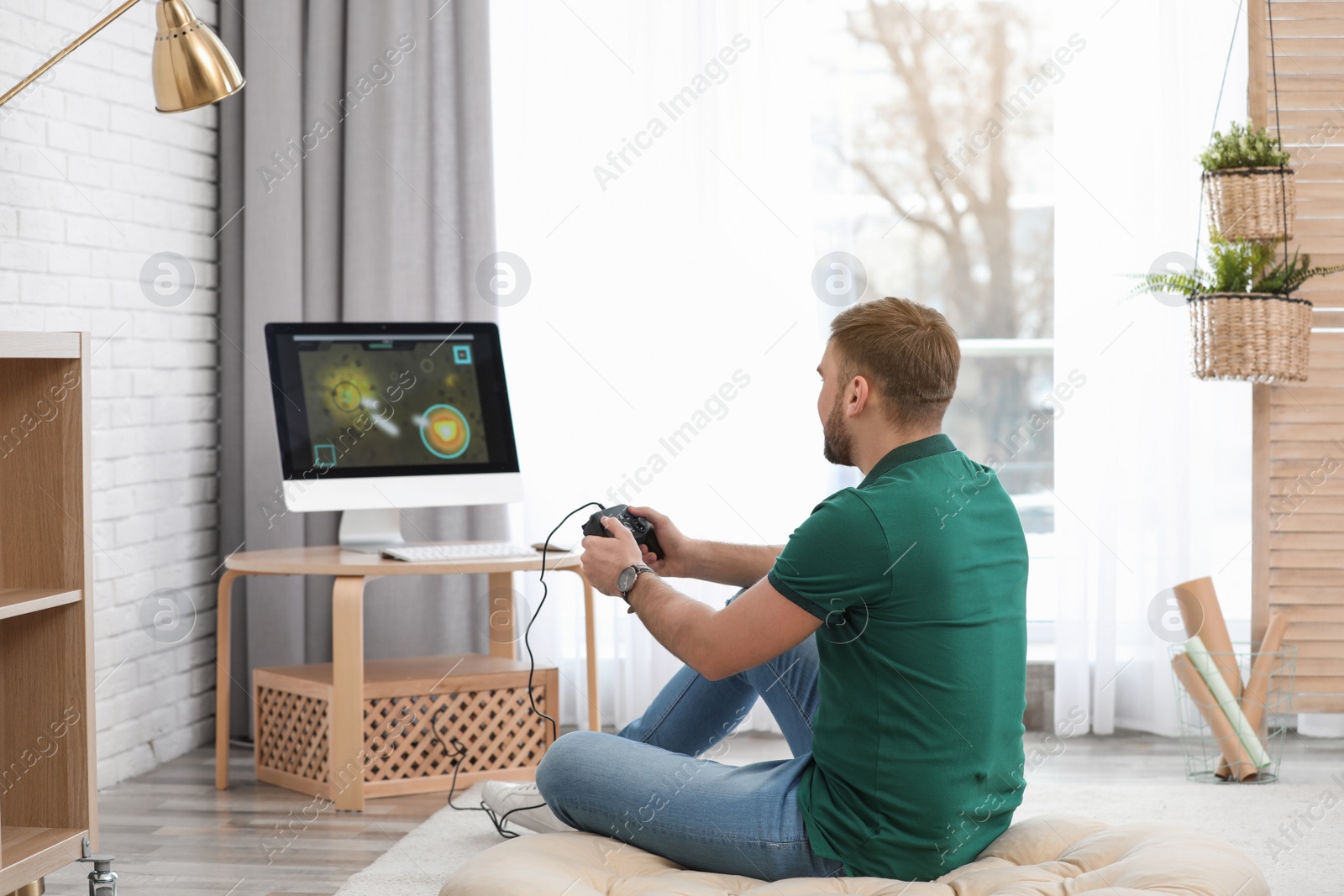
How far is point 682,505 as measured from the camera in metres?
3.39

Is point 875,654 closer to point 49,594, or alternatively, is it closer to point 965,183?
point 49,594

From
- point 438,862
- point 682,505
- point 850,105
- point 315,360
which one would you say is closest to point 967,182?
point 850,105

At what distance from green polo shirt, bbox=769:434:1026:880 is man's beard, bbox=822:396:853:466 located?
0.32ft

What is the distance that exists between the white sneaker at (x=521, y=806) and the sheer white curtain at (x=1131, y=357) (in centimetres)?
164

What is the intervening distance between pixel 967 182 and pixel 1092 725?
1.55 m

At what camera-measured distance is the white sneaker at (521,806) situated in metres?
2.26

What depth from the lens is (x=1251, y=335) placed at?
9.28 feet

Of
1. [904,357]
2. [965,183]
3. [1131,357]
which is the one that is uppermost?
[965,183]

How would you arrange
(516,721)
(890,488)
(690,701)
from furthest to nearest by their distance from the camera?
(516,721), (690,701), (890,488)

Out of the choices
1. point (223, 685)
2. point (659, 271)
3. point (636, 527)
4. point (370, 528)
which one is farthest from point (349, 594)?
point (659, 271)

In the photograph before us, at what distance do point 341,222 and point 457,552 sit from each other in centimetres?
110

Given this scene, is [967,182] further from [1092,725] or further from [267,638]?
[267,638]

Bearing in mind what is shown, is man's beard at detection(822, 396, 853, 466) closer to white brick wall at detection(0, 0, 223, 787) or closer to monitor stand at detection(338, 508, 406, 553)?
monitor stand at detection(338, 508, 406, 553)

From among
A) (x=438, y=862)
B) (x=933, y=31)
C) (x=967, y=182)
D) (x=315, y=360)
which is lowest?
Answer: (x=438, y=862)
